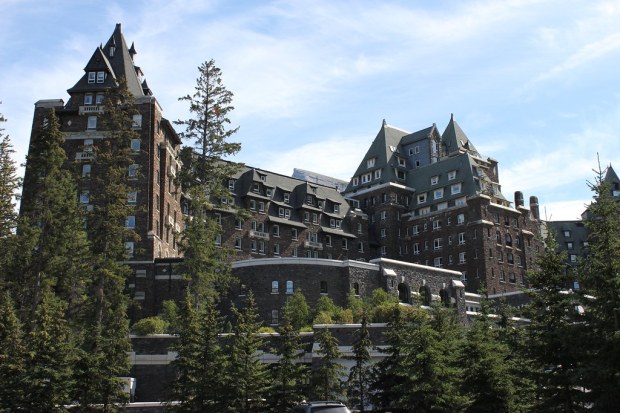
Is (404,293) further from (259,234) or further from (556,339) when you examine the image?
(556,339)

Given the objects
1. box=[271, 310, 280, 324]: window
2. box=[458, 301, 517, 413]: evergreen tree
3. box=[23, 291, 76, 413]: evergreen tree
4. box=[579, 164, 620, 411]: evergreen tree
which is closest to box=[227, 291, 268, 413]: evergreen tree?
box=[23, 291, 76, 413]: evergreen tree

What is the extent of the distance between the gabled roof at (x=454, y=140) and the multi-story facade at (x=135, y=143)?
42888 millimetres

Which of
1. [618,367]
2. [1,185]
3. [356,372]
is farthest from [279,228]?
[618,367]

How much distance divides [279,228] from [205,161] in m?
29.8

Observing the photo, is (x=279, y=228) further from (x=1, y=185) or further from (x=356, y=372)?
(x=356, y=372)

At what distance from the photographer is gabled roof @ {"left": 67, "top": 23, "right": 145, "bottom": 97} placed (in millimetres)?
65562

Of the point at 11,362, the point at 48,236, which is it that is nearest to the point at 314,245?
the point at 48,236

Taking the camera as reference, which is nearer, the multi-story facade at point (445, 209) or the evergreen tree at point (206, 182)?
the evergreen tree at point (206, 182)

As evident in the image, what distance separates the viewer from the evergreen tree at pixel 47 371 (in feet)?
101

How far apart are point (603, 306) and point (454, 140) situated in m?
76.2

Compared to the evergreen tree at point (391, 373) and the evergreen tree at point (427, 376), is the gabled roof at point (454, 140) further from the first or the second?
the evergreen tree at point (427, 376)

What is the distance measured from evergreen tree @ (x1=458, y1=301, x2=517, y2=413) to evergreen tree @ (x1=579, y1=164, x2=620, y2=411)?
659 centimetres

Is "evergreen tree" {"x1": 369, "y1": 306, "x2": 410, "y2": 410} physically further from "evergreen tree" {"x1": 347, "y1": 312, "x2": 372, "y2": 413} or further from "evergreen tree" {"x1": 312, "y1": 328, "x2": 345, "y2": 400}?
"evergreen tree" {"x1": 312, "y1": 328, "x2": 345, "y2": 400}

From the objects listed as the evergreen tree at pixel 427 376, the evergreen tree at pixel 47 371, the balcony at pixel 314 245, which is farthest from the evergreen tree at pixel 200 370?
the balcony at pixel 314 245
